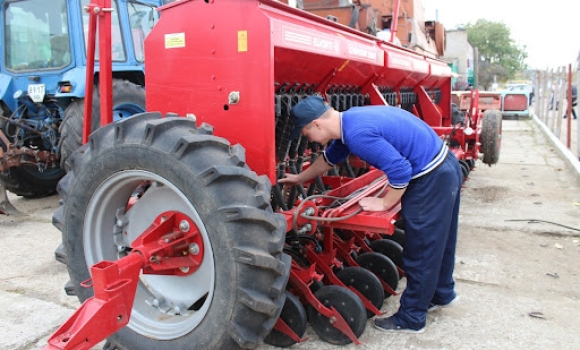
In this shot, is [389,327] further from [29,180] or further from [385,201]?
[29,180]

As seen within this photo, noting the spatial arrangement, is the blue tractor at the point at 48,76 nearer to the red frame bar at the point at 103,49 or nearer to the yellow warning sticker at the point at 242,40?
the red frame bar at the point at 103,49

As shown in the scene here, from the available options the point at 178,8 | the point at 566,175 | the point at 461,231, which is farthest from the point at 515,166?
the point at 178,8

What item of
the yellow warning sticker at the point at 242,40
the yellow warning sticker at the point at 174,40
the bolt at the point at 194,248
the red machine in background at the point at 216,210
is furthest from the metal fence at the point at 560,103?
the bolt at the point at 194,248

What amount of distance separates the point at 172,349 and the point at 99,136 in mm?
1129

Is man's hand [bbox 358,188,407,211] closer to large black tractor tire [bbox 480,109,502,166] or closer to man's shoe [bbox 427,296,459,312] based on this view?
man's shoe [bbox 427,296,459,312]

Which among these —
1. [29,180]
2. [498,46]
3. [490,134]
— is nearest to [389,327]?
[490,134]

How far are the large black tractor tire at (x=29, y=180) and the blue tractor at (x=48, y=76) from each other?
1 centimetres

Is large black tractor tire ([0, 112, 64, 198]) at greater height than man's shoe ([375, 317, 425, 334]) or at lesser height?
greater

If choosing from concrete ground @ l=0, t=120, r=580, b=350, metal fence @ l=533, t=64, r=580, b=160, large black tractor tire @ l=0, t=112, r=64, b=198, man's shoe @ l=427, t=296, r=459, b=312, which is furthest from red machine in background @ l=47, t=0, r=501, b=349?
metal fence @ l=533, t=64, r=580, b=160

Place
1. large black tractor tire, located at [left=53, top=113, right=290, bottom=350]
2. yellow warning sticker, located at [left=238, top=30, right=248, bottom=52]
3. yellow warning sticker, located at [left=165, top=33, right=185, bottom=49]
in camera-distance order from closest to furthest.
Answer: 1. large black tractor tire, located at [left=53, top=113, right=290, bottom=350]
2. yellow warning sticker, located at [left=238, top=30, right=248, bottom=52]
3. yellow warning sticker, located at [left=165, top=33, right=185, bottom=49]

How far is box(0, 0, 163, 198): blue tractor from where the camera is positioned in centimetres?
576

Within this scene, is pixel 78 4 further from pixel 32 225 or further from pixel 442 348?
pixel 442 348

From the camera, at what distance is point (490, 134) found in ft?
20.5

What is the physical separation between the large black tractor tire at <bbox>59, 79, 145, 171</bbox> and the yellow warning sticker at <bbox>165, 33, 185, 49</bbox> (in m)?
2.54
